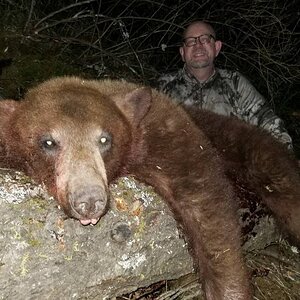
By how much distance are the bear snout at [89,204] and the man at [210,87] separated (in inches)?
146

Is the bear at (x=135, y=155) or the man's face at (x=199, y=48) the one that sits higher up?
the man's face at (x=199, y=48)

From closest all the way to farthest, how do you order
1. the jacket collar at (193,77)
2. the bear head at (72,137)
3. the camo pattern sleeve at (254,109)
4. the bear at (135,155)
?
the bear head at (72,137), the bear at (135,155), the camo pattern sleeve at (254,109), the jacket collar at (193,77)

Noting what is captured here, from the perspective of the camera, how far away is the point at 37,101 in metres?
3.55

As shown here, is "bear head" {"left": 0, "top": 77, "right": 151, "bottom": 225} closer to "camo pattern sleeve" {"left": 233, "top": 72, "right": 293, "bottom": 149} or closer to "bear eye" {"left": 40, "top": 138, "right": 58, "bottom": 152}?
"bear eye" {"left": 40, "top": 138, "right": 58, "bottom": 152}

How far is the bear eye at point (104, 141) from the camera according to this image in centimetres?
342

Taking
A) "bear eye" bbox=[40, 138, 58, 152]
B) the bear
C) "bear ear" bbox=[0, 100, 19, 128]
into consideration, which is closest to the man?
the bear

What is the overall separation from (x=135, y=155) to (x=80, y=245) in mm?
1079

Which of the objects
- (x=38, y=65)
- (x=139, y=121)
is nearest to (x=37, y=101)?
(x=139, y=121)

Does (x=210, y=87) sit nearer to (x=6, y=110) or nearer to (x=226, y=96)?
(x=226, y=96)

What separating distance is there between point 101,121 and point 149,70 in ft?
16.5

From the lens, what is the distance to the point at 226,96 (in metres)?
6.66

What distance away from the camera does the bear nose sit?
104 inches

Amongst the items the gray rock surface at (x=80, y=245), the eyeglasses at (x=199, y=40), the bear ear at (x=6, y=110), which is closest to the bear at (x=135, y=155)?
the bear ear at (x=6, y=110)

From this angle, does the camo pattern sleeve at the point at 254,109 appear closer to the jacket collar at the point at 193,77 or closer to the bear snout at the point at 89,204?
the jacket collar at the point at 193,77
